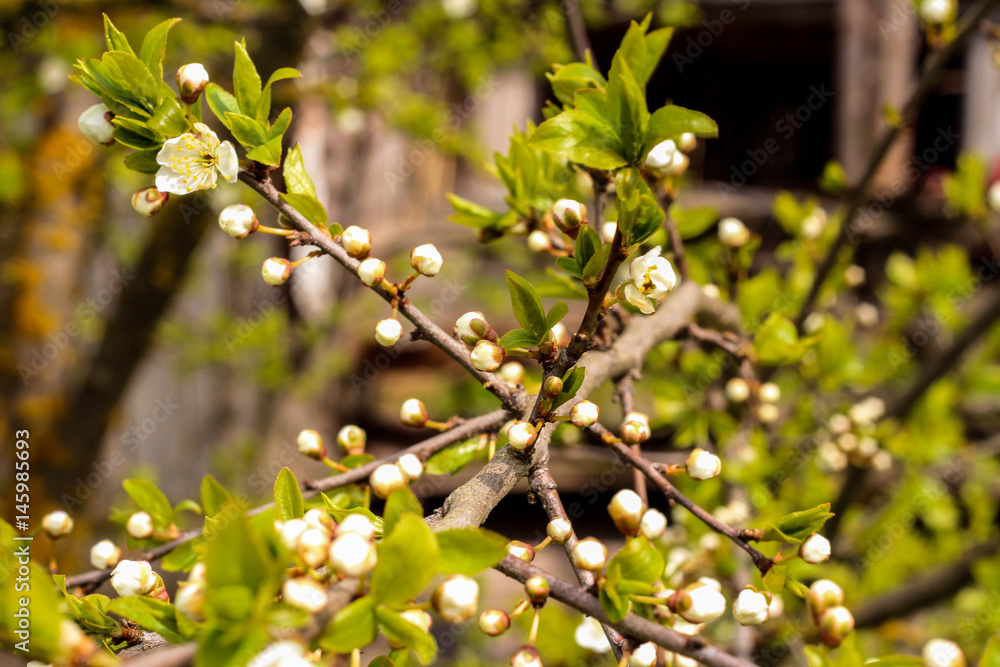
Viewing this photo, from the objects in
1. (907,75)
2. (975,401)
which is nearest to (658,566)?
(975,401)

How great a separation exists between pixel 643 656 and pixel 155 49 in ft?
2.48

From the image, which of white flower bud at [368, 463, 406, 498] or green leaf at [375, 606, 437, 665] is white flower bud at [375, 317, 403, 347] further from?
green leaf at [375, 606, 437, 665]

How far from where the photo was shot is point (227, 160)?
649 millimetres

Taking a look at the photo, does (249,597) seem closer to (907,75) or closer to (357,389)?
(357,389)

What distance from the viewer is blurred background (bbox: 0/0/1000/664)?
206cm

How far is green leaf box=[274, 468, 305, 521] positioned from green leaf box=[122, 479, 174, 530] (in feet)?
1.32

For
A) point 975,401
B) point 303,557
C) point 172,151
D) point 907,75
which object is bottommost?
point 975,401

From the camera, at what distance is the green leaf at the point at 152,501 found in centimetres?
88

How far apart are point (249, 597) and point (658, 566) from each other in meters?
0.33

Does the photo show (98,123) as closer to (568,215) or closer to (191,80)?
(191,80)

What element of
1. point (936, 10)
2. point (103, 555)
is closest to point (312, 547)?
point (103, 555)

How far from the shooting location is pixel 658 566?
56 cm

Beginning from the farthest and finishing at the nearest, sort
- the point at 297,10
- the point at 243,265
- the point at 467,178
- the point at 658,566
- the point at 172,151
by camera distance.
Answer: the point at 467,178, the point at 243,265, the point at 297,10, the point at 172,151, the point at 658,566

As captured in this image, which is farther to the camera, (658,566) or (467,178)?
(467,178)
